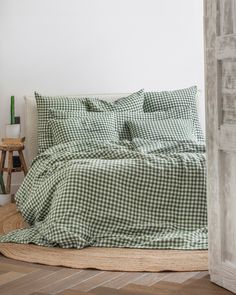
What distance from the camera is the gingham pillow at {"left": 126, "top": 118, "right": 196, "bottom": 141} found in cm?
551

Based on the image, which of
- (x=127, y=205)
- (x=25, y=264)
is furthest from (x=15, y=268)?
(x=127, y=205)

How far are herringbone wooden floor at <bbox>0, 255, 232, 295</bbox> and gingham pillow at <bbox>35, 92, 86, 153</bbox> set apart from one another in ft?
7.52

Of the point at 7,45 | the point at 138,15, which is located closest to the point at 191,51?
the point at 138,15

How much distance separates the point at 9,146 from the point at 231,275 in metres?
3.26

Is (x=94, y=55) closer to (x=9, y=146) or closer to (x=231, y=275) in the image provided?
(x=9, y=146)

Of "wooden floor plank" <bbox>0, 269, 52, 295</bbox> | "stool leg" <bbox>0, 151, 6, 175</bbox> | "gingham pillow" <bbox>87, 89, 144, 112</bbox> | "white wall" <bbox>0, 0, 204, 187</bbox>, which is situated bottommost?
"wooden floor plank" <bbox>0, 269, 52, 295</bbox>

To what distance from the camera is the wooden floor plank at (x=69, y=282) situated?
10.8 feet

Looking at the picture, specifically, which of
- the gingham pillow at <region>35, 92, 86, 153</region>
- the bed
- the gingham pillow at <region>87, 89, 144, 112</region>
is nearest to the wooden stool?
the gingham pillow at <region>35, 92, 86, 153</region>

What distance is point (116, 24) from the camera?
662 cm

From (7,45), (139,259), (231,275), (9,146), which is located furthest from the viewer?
(7,45)

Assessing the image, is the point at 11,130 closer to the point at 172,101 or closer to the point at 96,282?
the point at 172,101

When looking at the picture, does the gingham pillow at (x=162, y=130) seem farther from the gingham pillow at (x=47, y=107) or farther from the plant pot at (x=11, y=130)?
the plant pot at (x=11, y=130)

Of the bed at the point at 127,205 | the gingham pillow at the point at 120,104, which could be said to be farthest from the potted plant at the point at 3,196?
the bed at the point at 127,205

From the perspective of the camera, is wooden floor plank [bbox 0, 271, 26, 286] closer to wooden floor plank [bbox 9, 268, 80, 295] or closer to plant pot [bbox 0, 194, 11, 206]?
wooden floor plank [bbox 9, 268, 80, 295]
